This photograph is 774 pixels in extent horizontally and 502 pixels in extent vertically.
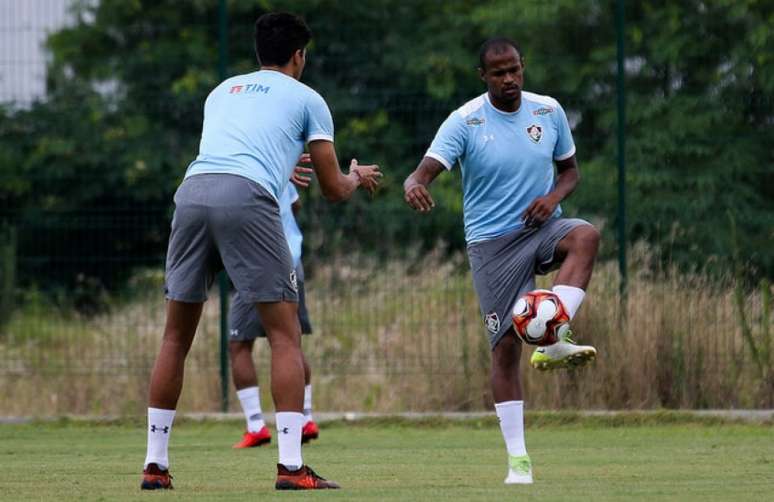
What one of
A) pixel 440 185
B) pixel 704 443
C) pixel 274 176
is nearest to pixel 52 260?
pixel 440 185

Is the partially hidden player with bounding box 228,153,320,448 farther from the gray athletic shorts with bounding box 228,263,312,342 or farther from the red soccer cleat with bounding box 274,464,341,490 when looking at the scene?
the red soccer cleat with bounding box 274,464,341,490

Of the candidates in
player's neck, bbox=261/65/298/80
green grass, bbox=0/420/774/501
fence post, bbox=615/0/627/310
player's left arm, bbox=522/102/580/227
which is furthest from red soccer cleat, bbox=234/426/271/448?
player's neck, bbox=261/65/298/80

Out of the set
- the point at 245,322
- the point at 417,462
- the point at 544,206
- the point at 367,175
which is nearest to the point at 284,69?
the point at 367,175

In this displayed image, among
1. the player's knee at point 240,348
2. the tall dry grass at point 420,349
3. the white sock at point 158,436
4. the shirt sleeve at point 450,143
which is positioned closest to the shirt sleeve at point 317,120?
the shirt sleeve at point 450,143

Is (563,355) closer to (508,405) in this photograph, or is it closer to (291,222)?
(508,405)

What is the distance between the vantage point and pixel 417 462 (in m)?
8.65

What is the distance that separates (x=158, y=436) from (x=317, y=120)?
1.50m

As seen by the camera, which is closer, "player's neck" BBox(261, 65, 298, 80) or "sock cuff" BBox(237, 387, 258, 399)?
"player's neck" BBox(261, 65, 298, 80)

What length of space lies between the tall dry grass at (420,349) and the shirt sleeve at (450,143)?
14.0 ft

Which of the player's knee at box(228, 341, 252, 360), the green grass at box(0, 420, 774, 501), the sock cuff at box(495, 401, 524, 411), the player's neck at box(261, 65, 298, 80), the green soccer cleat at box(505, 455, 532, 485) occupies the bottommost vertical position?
the green grass at box(0, 420, 774, 501)

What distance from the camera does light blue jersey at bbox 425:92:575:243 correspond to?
755 centimetres

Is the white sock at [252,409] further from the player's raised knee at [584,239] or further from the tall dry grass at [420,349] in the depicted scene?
the player's raised knee at [584,239]

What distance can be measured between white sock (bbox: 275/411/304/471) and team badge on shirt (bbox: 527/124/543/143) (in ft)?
6.04

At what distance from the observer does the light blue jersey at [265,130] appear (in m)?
6.80
